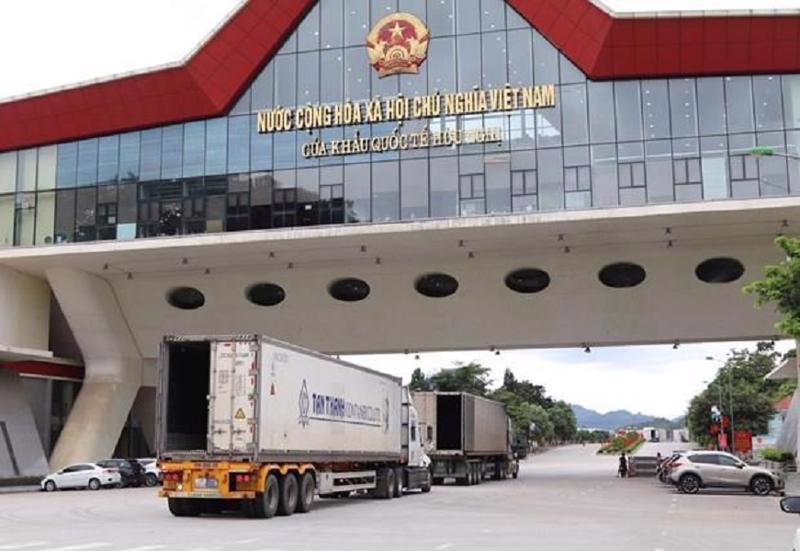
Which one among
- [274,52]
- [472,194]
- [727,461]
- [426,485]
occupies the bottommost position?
[426,485]

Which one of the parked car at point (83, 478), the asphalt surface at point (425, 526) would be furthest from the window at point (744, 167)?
the parked car at point (83, 478)

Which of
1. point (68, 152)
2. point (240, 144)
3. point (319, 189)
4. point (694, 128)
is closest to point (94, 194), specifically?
point (68, 152)

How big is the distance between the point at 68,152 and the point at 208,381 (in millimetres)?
23109

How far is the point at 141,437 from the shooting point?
5009 cm

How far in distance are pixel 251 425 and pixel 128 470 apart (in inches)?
825

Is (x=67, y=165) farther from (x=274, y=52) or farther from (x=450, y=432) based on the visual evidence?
(x=450, y=432)

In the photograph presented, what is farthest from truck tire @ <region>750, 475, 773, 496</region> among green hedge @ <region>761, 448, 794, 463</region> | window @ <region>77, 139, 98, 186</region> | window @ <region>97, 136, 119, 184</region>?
window @ <region>77, 139, 98, 186</region>

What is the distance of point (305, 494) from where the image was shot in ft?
72.7

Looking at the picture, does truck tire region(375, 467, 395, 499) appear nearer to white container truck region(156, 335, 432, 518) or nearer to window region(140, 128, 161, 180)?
white container truck region(156, 335, 432, 518)

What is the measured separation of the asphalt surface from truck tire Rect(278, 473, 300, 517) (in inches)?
11.5

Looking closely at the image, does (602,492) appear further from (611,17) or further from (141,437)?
(141,437)

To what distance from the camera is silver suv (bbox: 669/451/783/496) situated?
3234cm

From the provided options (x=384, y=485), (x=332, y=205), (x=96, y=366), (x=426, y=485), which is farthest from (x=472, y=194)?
(x=96, y=366)

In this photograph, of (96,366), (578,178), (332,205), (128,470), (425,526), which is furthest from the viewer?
(96,366)
